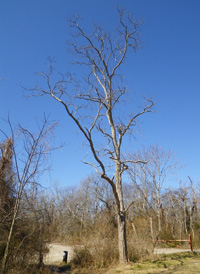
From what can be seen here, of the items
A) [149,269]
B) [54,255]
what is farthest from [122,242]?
[54,255]

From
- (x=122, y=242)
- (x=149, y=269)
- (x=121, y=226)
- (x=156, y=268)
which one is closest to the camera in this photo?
(x=149, y=269)

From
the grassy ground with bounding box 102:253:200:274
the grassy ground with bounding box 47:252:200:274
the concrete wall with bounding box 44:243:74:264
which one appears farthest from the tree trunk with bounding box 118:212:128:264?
the concrete wall with bounding box 44:243:74:264

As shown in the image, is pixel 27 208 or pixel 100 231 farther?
pixel 100 231

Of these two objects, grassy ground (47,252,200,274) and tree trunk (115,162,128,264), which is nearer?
grassy ground (47,252,200,274)

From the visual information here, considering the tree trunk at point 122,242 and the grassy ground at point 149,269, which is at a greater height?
the tree trunk at point 122,242

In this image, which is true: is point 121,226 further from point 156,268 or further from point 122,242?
point 156,268

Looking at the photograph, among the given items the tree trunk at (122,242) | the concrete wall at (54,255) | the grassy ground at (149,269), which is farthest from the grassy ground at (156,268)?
the concrete wall at (54,255)

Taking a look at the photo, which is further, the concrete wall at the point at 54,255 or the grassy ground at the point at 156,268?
the concrete wall at the point at 54,255

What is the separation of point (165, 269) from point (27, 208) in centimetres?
582

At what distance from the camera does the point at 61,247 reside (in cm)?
1612

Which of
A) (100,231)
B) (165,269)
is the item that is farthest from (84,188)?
(165,269)

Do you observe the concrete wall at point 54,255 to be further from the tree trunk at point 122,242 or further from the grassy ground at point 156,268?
the grassy ground at point 156,268

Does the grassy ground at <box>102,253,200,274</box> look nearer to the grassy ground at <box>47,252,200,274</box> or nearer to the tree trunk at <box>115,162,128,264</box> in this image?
the grassy ground at <box>47,252,200,274</box>

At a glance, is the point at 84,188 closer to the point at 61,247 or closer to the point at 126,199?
the point at 126,199
